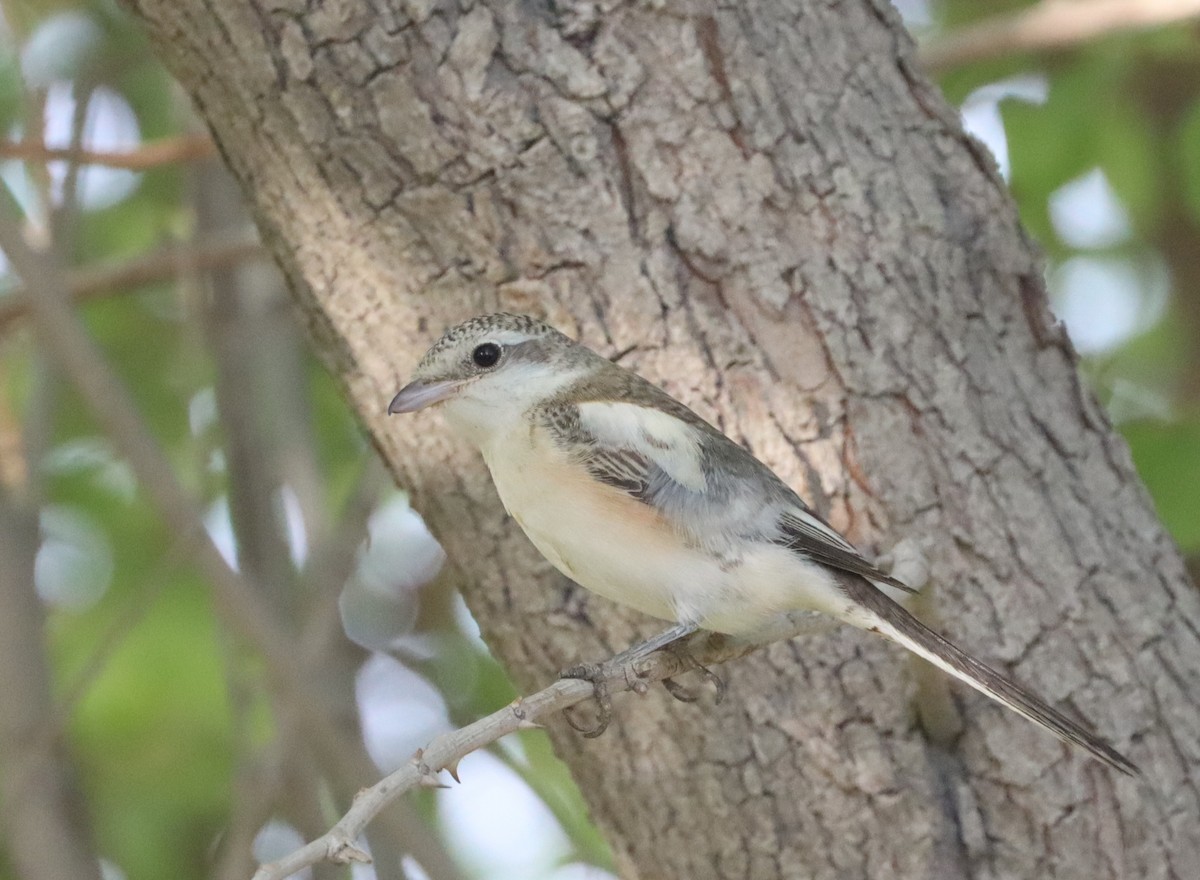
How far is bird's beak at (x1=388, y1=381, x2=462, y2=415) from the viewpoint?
9.43 feet

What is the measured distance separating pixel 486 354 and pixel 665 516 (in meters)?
0.52

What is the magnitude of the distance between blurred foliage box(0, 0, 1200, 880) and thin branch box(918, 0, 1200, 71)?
10 cm

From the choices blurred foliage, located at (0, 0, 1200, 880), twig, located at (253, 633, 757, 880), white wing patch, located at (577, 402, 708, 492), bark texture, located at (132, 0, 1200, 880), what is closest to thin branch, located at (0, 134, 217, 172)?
blurred foliage, located at (0, 0, 1200, 880)

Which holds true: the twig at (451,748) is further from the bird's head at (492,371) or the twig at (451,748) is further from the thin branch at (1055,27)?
the thin branch at (1055,27)

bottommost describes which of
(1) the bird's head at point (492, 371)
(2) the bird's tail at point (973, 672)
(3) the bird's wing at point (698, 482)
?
(2) the bird's tail at point (973, 672)

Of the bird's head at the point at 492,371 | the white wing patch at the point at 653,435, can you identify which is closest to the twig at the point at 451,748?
the white wing patch at the point at 653,435

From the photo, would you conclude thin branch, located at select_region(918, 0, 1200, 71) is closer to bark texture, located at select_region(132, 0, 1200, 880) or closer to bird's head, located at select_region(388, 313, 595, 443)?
bark texture, located at select_region(132, 0, 1200, 880)

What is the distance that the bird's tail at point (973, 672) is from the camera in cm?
239

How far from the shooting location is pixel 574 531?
267 cm

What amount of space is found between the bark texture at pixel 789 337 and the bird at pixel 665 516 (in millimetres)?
216

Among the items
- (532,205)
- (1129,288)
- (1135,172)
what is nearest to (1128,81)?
(1135,172)

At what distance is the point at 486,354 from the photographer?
2.91 meters

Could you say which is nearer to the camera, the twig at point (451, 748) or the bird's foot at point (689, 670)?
the twig at point (451, 748)

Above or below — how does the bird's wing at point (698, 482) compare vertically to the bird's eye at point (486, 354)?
below
